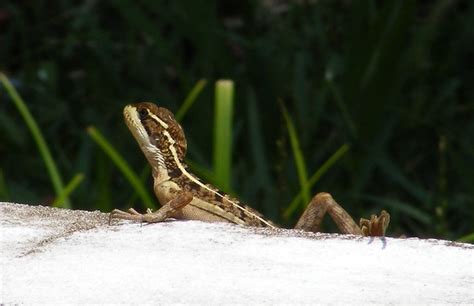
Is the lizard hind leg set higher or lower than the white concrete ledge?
lower

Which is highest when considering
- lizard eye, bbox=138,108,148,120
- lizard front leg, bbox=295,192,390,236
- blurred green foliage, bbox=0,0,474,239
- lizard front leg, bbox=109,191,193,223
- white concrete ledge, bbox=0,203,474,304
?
white concrete ledge, bbox=0,203,474,304

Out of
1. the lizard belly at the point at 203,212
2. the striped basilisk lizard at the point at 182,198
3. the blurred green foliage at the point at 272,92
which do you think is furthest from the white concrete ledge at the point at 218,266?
the blurred green foliage at the point at 272,92

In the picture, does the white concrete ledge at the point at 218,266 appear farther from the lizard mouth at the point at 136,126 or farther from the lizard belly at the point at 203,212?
the lizard mouth at the point at 136,126

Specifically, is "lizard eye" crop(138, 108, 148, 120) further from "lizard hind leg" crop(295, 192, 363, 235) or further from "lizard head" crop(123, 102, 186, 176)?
"lizard hind leg" crop(295, 192, 363, 235)

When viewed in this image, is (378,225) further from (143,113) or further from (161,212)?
(143,113)

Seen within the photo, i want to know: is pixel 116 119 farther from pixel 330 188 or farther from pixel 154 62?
pixel 330 188

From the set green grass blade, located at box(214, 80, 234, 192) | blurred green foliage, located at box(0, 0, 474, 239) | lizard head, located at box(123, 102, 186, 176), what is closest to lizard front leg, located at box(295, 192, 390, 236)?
lizard head, located at box(123, 102, 186, 176)

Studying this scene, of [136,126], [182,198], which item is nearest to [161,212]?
[182,198]

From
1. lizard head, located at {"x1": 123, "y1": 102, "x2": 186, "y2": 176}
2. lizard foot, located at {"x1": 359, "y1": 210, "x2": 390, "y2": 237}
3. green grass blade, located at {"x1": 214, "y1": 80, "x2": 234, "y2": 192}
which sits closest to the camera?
lizard foot, located at {"x1": 359, "y1": 210, "x2": 390, "y2": 237}
